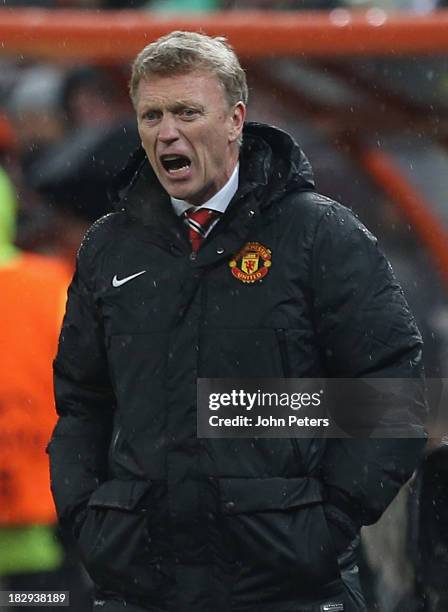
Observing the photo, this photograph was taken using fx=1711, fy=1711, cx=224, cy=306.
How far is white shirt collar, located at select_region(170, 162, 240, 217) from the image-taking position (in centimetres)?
378

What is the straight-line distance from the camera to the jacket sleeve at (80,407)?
3867mm

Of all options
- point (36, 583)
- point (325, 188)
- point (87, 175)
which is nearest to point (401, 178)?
point (325, 188)

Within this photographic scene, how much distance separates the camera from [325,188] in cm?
772

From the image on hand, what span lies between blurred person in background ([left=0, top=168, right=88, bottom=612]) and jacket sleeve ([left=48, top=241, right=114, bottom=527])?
1.39m

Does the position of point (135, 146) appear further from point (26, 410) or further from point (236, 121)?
point (236, 121)

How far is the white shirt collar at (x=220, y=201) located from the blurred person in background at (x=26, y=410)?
1.65 meters

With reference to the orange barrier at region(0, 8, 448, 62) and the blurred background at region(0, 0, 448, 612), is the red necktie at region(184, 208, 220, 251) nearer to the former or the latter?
the blurred background at region(0, 0, 448, 612)

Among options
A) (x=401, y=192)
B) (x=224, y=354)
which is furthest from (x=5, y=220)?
(x=401, y=192)

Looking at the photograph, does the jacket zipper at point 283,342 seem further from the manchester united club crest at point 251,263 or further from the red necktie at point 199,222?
the red necktie at point 199,222

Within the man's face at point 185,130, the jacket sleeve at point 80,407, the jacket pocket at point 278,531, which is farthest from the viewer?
the jacket sleeve at point 80,407

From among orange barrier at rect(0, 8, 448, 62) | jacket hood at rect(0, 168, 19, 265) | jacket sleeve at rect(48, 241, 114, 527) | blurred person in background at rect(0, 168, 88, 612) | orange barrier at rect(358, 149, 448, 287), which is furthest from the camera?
orange barrier at rect(358, 149, 448, 287)

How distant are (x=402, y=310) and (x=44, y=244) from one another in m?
3.52

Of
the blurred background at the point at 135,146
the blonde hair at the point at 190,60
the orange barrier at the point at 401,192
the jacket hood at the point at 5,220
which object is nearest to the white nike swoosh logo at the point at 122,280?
the blonde hair at the point at 190,60

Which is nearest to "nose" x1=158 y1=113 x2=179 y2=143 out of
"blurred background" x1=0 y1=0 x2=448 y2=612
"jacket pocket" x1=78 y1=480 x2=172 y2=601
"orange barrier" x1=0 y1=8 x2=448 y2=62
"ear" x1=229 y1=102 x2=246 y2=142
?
"ear" x1=229 y1=102 x2=246 y2=142
